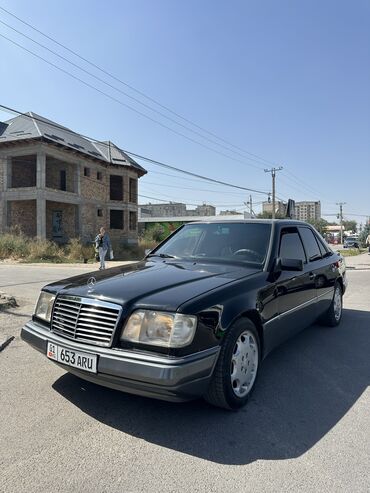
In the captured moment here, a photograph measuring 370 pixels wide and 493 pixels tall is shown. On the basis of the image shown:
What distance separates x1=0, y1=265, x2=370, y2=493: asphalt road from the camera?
7.55ft

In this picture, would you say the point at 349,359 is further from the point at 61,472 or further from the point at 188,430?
the point at 61,472

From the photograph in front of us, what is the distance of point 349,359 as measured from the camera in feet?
15.0

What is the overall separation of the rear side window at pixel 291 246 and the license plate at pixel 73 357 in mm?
2329

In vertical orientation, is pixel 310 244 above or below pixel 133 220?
below

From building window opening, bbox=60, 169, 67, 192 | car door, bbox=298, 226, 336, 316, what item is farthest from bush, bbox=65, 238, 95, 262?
car door, bbox=298, 226, 336, 316

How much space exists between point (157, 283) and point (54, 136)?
2895 cm

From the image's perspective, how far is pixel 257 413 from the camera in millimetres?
3180

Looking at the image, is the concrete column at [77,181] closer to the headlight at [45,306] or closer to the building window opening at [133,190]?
the building window opening at [133,190]

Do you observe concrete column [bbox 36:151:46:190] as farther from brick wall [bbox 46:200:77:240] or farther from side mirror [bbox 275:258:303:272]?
side mirror [bbox 275:258:303:272]

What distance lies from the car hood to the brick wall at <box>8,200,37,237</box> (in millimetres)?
29016

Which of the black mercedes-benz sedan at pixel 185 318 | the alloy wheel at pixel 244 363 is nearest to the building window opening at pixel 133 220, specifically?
the black mercedes-benz sedan at pixel 185 318

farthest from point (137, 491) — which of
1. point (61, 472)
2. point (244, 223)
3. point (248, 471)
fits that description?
point (244, 223)

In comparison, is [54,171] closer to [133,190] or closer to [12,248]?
[133,190]

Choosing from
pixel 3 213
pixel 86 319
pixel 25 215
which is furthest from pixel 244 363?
pixel 25 215
